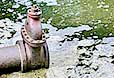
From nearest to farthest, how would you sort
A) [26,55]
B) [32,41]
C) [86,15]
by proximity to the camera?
[32,41], [26,55], [86,15]

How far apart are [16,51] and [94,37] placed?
0.93 m

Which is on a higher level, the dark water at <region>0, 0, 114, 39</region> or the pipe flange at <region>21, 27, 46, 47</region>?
the pipe flange at <region>21, 27, 46, 47</region>

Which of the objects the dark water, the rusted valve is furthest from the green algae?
the rusted valve

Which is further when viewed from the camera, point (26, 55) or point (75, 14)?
point (75, 14)

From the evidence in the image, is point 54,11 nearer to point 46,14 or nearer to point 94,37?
point 46,14

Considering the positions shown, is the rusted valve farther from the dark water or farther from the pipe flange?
the dark water

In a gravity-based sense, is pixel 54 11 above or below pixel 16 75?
above

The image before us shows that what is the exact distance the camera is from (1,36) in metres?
3.17

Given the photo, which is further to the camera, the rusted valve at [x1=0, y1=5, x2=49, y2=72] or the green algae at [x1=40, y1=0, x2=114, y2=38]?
the green algae at [x1=40, y1=0, x2=114, y2=38]

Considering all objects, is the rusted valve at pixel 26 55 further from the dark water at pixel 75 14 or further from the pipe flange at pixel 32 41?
the dark water at pixel 75 14

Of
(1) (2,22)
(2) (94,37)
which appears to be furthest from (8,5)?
(2) (94,37)

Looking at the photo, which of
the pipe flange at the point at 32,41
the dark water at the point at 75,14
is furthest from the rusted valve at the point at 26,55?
the dark water at the point at 75,14

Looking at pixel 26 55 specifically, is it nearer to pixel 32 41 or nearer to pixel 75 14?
pixel 32 41

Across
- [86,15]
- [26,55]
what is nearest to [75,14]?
[86,15]
